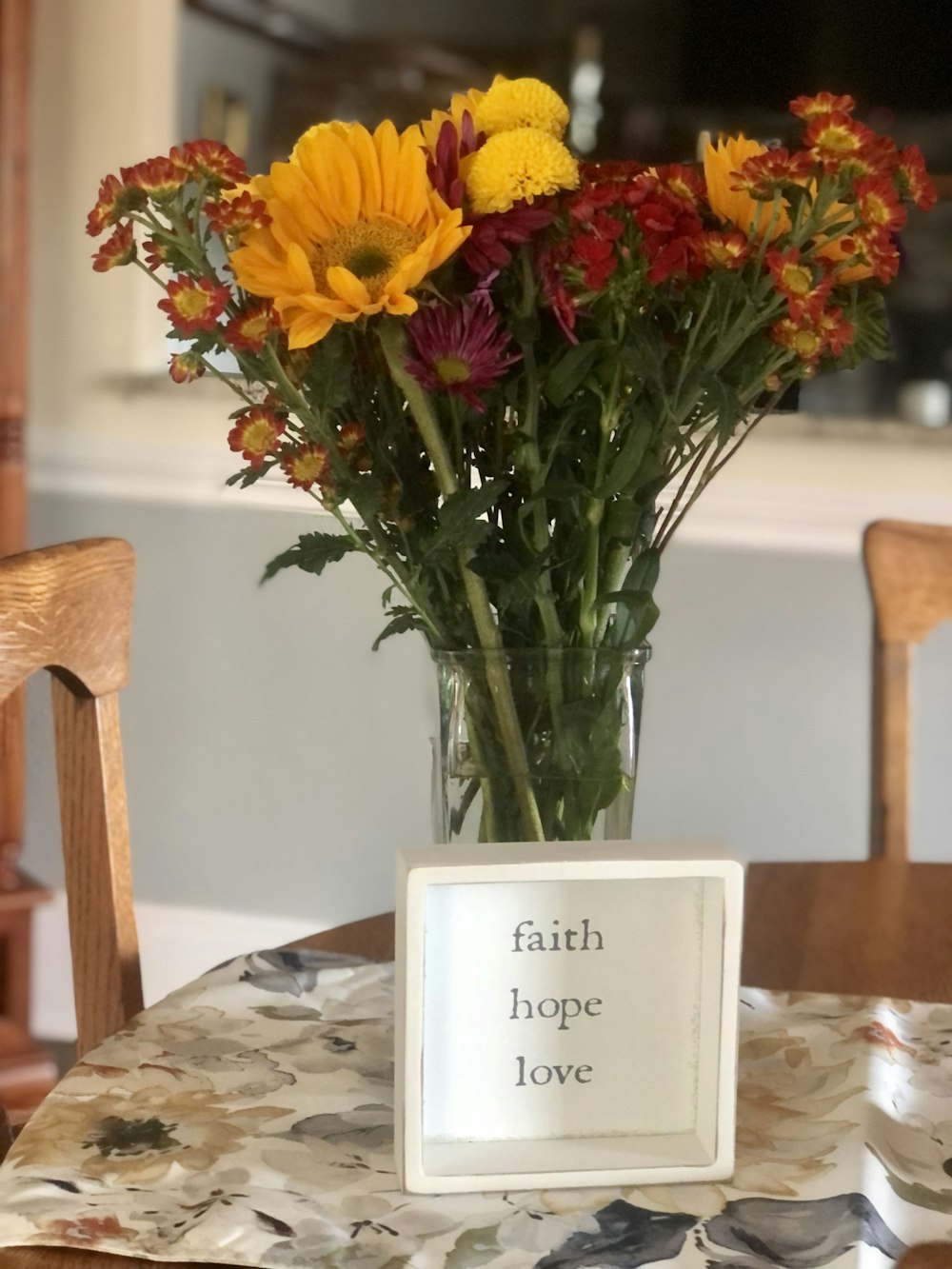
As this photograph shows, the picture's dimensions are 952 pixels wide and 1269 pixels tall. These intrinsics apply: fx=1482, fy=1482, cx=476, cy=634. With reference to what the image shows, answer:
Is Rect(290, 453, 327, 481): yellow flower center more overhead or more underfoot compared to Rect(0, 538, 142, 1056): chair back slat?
more overhead

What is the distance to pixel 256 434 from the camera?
585 mm

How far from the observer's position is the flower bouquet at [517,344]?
0.56m

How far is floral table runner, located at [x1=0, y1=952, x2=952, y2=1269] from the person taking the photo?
54 centimetres

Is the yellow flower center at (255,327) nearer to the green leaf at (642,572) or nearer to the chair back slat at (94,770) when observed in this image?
the green leaf at (642,572)

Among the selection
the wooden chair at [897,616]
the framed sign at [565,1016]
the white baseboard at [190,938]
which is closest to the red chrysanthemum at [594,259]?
the framed sign at [565,1016]

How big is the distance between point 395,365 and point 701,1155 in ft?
1.10

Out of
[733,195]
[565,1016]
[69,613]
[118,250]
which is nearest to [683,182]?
[733,195]

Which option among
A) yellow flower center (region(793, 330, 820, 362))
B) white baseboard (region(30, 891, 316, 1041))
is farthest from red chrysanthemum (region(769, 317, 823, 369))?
white baseboard (region(30, 891, 316, 1041))

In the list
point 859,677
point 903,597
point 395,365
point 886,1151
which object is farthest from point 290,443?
point 859,677

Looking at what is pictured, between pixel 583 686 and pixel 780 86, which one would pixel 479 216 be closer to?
pixel 583 686

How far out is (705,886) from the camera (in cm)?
60

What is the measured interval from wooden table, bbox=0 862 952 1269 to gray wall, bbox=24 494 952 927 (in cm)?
89

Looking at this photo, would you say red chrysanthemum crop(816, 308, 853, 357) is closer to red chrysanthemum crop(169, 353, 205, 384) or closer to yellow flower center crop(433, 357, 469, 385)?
yellow flower center crop(433, 357, 469, 385)

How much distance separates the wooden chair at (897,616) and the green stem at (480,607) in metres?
0.78
